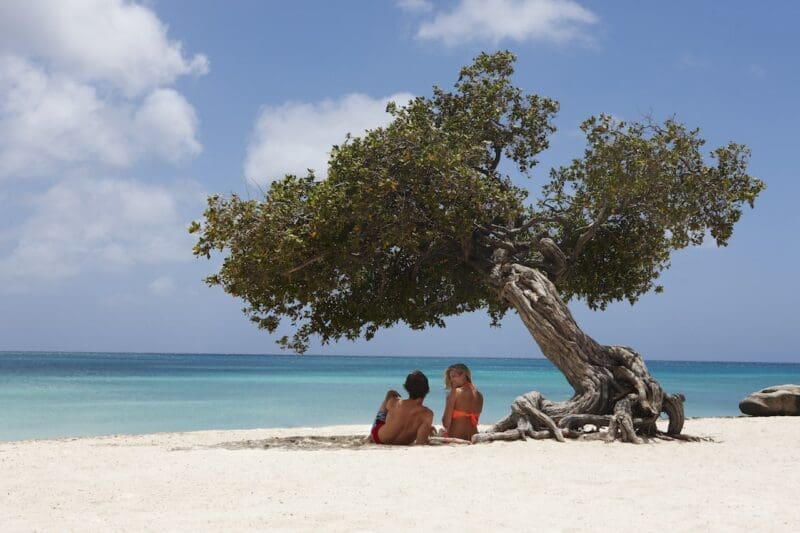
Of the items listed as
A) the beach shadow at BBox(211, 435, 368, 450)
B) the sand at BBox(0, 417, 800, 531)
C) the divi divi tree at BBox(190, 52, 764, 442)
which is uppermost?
the divi divi tree at BBox(190, 52, 764, 442)

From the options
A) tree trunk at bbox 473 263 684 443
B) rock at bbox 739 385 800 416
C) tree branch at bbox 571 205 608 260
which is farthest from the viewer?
rock at bbox 739 385 800 416

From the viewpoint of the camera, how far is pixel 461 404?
1384 centimetres

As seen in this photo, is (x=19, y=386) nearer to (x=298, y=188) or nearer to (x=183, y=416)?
(x=183, y=416)

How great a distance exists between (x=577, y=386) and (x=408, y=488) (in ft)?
22.6

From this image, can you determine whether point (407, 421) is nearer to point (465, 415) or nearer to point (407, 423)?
point (407, 423)

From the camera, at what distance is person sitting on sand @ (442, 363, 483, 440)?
1378cm

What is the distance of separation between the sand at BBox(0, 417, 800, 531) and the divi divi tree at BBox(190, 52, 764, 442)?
2.11 m

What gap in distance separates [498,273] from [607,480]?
687 cm

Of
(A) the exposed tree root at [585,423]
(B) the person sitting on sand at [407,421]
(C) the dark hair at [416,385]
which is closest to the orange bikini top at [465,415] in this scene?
(A) the exposed tree root at [585,423]

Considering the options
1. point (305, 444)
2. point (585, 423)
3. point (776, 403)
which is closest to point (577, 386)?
point (585, 423)

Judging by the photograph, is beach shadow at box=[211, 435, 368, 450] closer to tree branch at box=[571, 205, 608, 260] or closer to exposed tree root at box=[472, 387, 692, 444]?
exposed tree root at box=[472, 387, 692, 444]

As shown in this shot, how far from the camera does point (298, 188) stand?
15.5 metres

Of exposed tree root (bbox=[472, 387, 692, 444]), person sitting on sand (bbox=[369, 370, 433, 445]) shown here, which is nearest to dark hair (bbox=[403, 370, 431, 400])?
person sitting on sand (bbox=[369, 370, 433, 445])

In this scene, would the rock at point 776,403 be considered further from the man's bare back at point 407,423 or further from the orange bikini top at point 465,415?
the man's bare back at point 407,423
